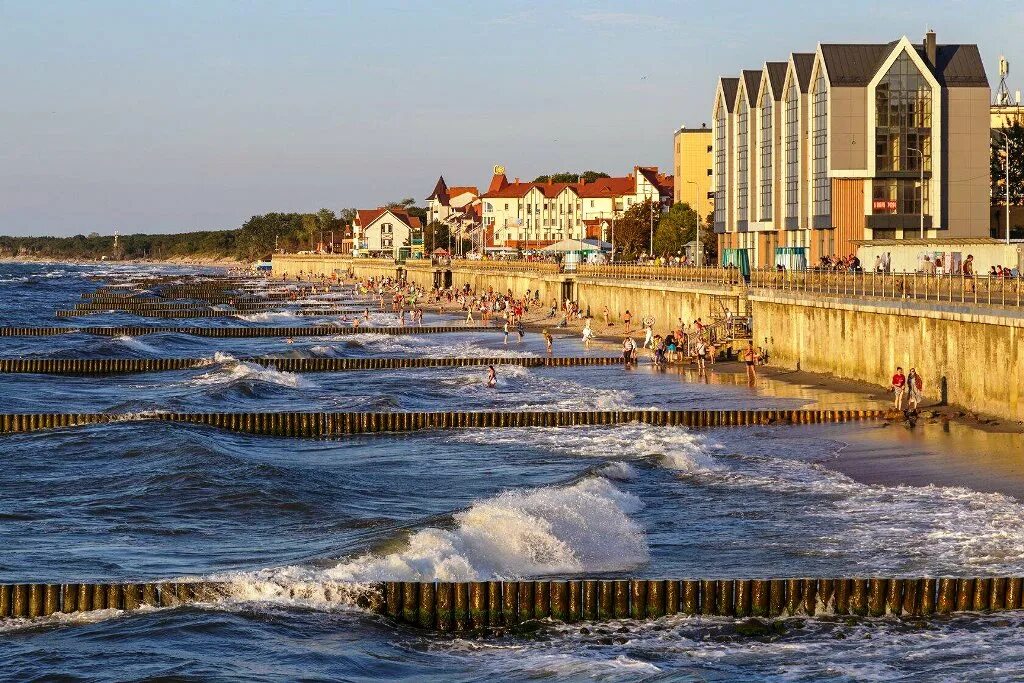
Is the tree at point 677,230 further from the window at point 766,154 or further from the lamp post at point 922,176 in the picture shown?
the lamp post at point 922,176

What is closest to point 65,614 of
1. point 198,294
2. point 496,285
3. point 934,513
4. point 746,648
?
point 746,648

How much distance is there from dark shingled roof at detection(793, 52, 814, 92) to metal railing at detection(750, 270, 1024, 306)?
33.8 meters

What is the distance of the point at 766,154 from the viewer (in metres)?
95.2

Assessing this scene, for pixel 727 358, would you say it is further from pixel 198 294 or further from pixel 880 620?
pixel 198 294

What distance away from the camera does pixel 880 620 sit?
646 inches

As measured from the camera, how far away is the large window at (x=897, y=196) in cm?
8100

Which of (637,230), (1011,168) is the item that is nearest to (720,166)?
(1011,168)

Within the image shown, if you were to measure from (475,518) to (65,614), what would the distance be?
22.6 feet

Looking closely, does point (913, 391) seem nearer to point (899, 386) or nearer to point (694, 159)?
point (899, 386)

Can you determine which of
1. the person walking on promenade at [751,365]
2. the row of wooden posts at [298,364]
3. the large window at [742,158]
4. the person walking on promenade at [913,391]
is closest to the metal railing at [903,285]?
the person walking on promenade at [913,391]

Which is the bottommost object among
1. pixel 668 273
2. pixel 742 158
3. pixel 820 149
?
pixel 668 273

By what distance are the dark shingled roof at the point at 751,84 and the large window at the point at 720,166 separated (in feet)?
19.0

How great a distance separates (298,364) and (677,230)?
7862 cm

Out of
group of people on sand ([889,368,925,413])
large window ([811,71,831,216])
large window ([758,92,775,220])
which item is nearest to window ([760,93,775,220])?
large window ([758,92,775,220])
